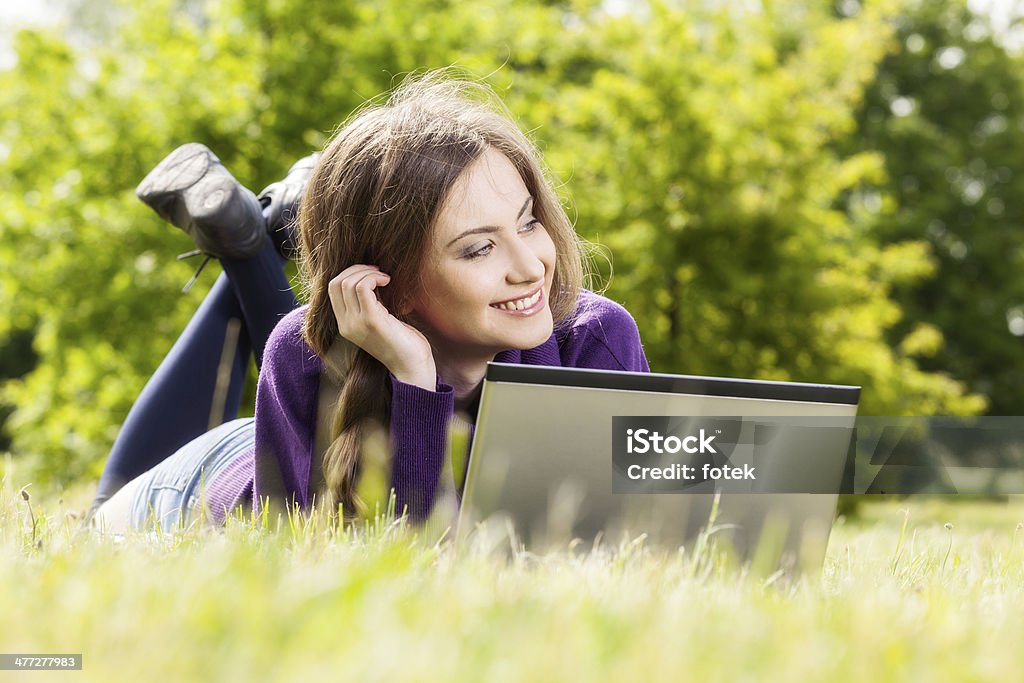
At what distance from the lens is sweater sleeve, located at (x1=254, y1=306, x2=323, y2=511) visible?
283 cm

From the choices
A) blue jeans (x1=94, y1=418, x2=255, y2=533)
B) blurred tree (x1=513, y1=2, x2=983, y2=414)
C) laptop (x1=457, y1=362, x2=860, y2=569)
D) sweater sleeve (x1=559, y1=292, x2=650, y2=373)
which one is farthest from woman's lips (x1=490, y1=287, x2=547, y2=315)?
blurred tree (x1=513, y1=2, x2=983, y2=414)

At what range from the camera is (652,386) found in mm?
1811

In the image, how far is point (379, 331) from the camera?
2623 mm

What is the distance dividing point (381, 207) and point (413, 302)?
10.5 inches

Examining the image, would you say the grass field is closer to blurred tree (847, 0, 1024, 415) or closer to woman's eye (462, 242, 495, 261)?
woman's eye (462, 242, 495, 261)

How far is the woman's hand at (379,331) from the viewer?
2625 mm

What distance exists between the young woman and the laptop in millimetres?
741

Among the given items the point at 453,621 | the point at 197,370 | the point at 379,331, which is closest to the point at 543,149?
the point at 197,370

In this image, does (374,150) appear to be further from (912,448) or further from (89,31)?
(89,31)

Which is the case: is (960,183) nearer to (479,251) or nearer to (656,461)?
(479,251)

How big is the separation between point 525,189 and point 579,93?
9.13 meters

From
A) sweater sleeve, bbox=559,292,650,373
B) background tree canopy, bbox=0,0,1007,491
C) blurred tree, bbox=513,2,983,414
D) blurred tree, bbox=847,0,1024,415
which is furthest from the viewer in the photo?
blurred tree, bbox=847,0,1024,415

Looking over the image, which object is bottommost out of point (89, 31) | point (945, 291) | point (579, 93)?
point (945, 291)

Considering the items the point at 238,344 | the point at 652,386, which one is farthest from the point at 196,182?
the point at 652,386
